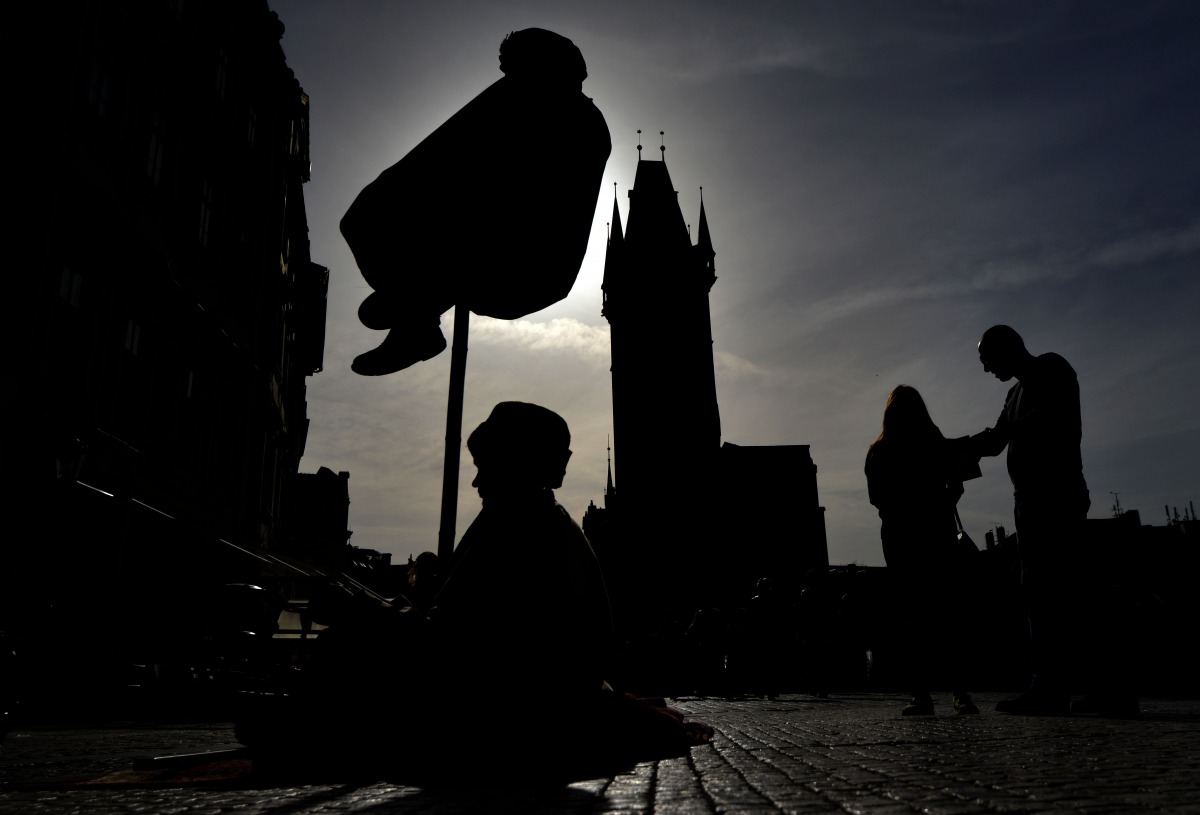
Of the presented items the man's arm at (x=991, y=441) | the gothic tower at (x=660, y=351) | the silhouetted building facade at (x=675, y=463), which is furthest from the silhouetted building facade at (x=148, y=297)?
the gothic tower at (x=660, y=351)

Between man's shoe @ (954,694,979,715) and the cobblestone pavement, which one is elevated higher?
the cobblestone pavement

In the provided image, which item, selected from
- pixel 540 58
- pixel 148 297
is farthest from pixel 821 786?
pixel 148 297

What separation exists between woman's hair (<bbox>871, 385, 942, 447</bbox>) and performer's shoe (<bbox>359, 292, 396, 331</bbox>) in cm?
342

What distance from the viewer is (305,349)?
31609 millimetres

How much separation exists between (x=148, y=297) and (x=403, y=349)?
38.2 ft

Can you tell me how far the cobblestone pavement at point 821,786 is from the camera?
70.8 inches

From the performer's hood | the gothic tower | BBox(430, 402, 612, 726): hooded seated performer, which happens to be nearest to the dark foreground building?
BBox(430, 402, 612, 726): hooded seated performer

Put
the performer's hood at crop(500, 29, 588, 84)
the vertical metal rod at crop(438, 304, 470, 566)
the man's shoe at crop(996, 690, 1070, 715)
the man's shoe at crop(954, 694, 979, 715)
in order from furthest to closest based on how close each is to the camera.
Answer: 1. the man's shoe at crop(954, 694, 979, 715)
2. the man's shoe at crop(996, 690, 1070, 715)
3. the performer's hood at crop(500, 29, 588, 84)
4. the vertical metal rod at crop(438, 304, 470, 566)

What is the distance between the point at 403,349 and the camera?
3422mm

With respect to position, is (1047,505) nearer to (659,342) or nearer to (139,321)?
(139,321)

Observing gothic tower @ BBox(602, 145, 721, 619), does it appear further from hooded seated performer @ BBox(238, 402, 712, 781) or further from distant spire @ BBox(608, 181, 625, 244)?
hooded seated performer @ BBox(238, 402, 712, 781)

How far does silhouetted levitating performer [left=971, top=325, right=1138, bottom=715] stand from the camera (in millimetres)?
4684

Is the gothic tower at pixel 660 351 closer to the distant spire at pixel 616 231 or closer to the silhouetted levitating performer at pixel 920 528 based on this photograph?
the distant spire at pixel 616 231

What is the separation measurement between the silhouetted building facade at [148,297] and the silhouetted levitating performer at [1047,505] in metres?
7.24
